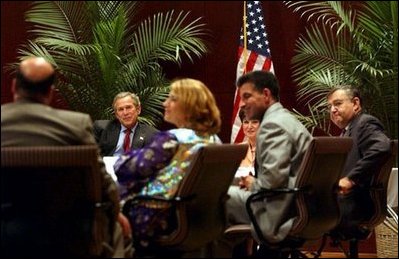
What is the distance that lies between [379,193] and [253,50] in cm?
294

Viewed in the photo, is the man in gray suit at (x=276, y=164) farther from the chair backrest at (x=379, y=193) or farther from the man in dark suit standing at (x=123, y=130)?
the man in dark suit standing at (x=123, y=130)

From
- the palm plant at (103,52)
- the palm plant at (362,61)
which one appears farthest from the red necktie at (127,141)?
the palm plant at (362,61)

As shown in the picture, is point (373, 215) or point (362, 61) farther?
point (362, 61)

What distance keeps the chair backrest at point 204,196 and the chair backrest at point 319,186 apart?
358 mm

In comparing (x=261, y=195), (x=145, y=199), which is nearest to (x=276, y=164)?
(x=261, y=195)

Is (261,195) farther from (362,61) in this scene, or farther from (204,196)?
(362,61)

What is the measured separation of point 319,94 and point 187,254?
3.19 m

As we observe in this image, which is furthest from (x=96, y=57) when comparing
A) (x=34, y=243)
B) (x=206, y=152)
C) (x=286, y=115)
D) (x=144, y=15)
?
(x=34, y=243)

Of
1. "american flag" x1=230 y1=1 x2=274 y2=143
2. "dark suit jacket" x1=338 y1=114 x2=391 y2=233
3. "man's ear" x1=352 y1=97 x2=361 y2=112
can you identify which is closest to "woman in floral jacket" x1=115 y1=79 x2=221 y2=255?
"dark suit jacket" x1=338 y1=114 x2=391 y2=233

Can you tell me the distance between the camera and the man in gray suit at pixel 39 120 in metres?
3.05

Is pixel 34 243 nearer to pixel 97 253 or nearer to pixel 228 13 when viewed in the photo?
pixel 97 253

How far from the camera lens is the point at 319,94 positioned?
6.62 metres

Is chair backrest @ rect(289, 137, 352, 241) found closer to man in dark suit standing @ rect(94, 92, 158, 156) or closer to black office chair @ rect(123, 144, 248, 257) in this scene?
black office chair @ rect(123, 144, 248, 257)

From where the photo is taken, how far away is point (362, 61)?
6.02 m
